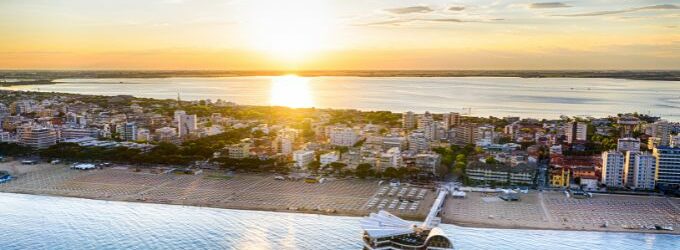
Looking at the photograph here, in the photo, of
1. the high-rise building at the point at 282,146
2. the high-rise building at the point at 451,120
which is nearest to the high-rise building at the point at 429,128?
the high-rise building at the point at 451,120

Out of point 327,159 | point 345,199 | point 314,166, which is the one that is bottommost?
point 345,199

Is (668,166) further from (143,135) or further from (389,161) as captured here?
(143,135)

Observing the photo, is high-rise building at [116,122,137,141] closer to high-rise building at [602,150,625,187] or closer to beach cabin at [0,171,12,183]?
beach cabin at [0,171,12,183]

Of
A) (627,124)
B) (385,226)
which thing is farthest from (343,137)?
(627,124)

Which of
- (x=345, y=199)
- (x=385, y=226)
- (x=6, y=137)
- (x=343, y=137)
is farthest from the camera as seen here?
(x=343, y=137)

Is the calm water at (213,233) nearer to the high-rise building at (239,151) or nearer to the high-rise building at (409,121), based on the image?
the high-rise building at (239,151)

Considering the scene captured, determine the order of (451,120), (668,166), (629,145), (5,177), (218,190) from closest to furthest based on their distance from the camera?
(218,190) < (668,166) < (5,177) < (629,145) < (451,120)
